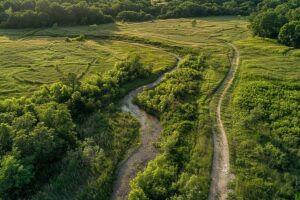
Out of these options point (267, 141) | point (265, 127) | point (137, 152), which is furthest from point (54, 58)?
point (267, 141)

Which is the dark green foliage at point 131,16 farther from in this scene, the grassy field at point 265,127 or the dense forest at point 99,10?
the grassy field at point 265,127

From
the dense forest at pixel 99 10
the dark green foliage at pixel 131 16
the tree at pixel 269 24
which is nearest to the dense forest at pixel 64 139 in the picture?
the tree at pixel 269 24

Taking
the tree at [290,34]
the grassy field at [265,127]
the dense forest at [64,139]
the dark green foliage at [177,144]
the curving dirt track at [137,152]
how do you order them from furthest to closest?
1. the tree at [290,34]
2. the curving dirt track at [137,152]
3. the grassy field at [265,127]
4. the dense forest at [64,139]
5. the dark green foliage at [177,144]

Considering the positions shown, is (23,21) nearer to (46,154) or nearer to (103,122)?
(103,122)

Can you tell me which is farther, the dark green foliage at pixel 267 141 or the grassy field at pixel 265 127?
the grassy field at pixel 265 127

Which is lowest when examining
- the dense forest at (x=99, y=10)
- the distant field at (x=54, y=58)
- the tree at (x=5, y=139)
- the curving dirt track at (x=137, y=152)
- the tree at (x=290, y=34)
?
the curving dirt track at (x=137, y=152)
